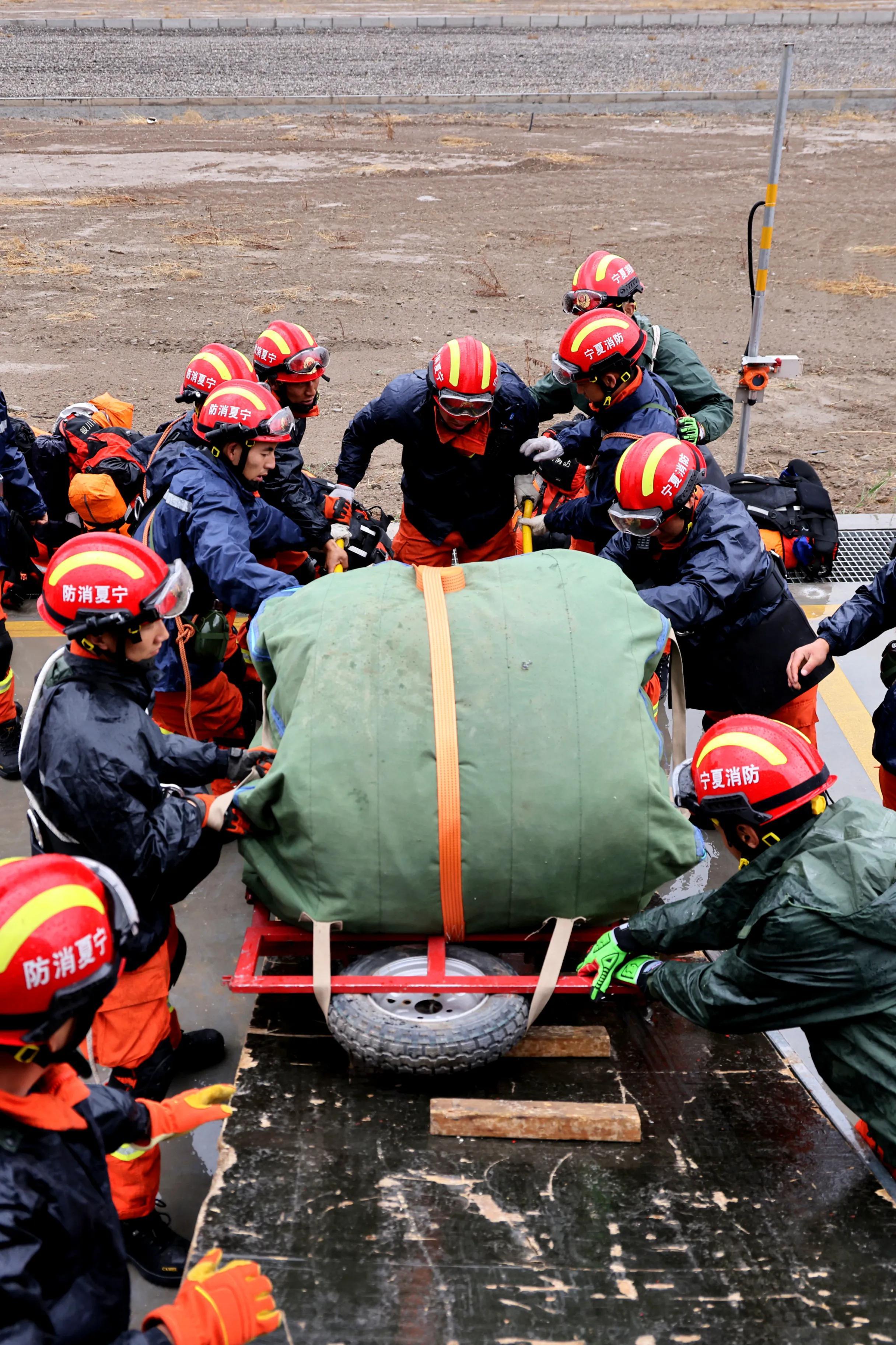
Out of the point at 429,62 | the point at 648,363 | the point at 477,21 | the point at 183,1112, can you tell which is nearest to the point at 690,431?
the point at 648,363

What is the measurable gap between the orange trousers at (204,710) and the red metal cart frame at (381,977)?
167 centimetres

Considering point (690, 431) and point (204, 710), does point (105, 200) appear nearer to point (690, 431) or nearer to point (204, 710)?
point (690, 431)

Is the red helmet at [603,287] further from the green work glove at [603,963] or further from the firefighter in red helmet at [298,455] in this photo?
the green work glove at [603,963]

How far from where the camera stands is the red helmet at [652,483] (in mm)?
4426

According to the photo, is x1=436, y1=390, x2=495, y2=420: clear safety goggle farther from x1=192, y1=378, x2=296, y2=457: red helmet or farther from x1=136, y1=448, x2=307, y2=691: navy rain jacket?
x1=136, y1=448, x2=307, y2=691: navy rain jacket

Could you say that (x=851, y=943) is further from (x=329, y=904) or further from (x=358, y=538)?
(x=358, y=538)

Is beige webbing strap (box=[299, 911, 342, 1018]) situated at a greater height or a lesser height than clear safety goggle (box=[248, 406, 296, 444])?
lesser

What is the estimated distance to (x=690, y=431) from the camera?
6.04 meters

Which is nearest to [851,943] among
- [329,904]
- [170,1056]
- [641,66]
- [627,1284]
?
[627,1284]

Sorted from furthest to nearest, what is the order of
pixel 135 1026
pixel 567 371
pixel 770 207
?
1. pixel 770 207
2. pixel 567 371
3. pixel 135 1026

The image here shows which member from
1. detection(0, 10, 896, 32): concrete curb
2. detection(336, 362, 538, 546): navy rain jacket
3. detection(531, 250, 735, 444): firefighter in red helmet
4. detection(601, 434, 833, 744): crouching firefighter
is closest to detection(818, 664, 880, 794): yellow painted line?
detection(601, 434, 833, 744): crouching firefighter

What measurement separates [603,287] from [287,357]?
196 centimetres

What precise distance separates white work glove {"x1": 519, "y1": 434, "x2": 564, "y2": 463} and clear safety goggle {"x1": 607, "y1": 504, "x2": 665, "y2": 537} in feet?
4.27

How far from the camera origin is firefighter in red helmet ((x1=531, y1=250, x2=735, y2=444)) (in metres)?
6.35
